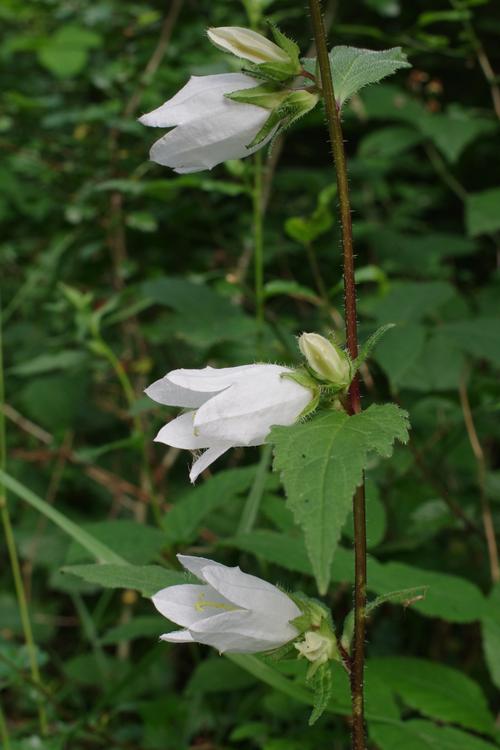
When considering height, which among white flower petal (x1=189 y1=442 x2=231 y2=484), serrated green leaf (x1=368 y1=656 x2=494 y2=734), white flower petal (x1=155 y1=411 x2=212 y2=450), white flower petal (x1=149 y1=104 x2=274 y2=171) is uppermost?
white flower petal (x1=149 y1=104 x2=274 y2=171)

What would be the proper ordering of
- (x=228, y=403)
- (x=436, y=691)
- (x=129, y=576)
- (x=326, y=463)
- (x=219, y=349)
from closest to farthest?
1. (x=326, y=463)
2. (x=228, y=403)
3. (x=129, y=576)
4. (x=436, y=691)
5. (x=219, y=349)

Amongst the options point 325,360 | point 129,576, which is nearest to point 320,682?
point 129,576

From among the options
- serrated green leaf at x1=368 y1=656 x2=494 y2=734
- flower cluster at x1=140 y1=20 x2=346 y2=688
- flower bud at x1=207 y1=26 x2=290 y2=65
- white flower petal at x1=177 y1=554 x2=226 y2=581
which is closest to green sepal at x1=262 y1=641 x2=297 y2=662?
flower cluster at x1=140 y1=20 x2=346 y2=688

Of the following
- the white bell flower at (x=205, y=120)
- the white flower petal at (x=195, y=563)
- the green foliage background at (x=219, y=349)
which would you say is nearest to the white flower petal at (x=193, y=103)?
the white bell flower at (x=205, y=120)

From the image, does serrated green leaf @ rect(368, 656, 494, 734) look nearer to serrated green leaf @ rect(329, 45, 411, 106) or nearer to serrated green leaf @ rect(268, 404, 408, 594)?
serrated green leaf @ rect(268, 404, 408, 594)

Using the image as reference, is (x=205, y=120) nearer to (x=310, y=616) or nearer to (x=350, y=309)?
(x=350, y=309)

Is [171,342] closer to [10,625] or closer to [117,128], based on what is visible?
[117,128]

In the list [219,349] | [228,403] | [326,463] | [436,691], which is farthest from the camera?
[219,349]
